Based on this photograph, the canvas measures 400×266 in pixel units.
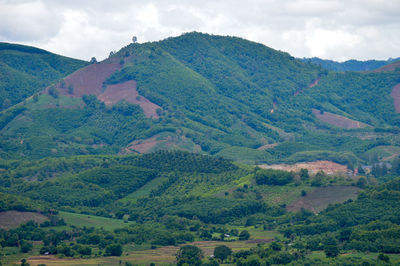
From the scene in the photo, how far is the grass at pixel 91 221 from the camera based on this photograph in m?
134

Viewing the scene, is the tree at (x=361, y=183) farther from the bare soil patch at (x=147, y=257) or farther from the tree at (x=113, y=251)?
the tree at (x=113, y=251)

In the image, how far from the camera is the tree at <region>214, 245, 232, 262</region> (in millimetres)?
107312

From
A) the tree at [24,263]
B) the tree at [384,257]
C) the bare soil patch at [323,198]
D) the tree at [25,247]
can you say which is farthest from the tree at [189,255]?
the bare soil patch at [323,198]

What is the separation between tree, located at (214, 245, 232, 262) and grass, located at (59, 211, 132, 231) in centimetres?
3016

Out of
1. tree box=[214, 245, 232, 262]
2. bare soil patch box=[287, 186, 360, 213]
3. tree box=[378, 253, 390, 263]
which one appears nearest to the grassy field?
tree box=[214, 245, 232, 262]

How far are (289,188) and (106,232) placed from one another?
1739 inches

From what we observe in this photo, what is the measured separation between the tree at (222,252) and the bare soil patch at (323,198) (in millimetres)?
35550

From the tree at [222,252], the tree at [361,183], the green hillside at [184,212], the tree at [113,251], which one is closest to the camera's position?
the tree at [222,252]

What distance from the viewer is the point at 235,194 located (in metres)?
150

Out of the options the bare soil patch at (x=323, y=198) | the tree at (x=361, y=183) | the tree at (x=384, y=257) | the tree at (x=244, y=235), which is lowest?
the tree at (x=384, y=257)

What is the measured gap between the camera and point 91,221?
137 metres

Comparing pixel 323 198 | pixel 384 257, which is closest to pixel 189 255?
pixel 384 257

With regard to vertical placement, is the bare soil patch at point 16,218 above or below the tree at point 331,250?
above

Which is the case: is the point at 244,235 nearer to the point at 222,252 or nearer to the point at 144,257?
the point at 222,252
